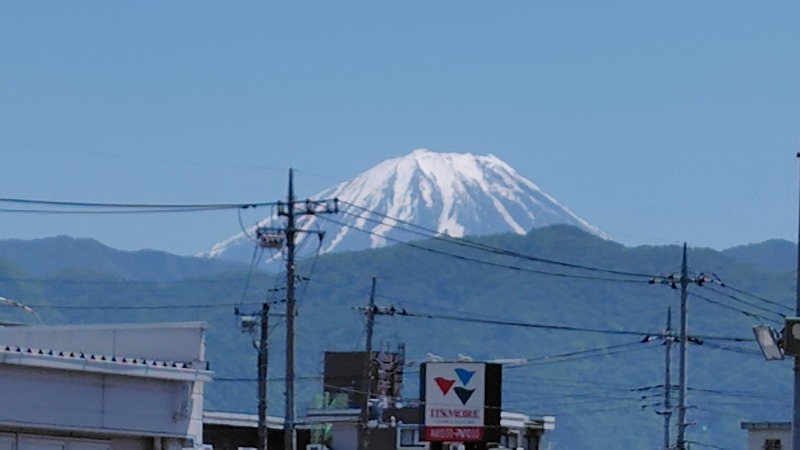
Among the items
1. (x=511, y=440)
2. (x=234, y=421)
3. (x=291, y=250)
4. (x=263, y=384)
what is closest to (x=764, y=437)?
(x=511, y=440)

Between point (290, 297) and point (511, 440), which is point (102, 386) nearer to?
point (290, 297)

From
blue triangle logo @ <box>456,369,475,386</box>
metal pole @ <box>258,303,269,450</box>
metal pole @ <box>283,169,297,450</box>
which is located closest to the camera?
metal pole @ <box>283,169,297,450</box>

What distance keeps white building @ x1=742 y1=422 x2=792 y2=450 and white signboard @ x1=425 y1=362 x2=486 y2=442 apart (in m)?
21.4

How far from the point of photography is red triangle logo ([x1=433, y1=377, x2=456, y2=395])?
85125 mm

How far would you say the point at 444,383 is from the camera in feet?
281

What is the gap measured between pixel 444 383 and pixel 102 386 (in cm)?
4444

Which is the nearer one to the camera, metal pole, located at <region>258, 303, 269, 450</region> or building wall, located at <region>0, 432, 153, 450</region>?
building wall, located at <region>0, 432, 153, 450</region>

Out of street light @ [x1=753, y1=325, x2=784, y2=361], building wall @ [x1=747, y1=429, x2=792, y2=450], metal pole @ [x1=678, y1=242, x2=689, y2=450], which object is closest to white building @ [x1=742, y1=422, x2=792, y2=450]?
building wall @ [x1=747, y1=429, x2=792, y2=450]

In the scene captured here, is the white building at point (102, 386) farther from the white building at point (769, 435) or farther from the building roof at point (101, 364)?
the white building at point (769, 435)

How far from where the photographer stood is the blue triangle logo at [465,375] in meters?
84.6

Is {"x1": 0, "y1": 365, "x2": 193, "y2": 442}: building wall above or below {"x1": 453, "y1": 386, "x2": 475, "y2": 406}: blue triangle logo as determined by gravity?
below

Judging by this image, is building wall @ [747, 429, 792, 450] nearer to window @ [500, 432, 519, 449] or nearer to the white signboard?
window @ [500, 432, 519, 449]

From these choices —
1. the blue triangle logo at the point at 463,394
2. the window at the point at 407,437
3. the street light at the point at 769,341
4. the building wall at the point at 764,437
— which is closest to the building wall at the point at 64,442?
the street light at the point at 769,341

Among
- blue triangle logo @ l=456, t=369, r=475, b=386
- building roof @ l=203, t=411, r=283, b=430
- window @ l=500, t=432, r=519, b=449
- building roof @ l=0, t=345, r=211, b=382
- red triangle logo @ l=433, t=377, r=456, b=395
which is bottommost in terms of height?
window @ l=500, t=432, r=519, b=449
